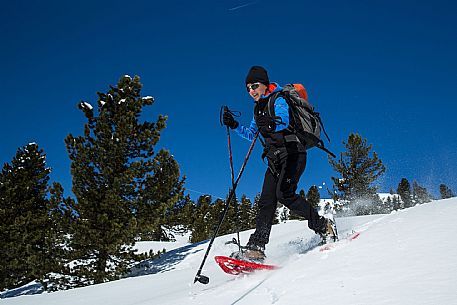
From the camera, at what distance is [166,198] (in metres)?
13.4

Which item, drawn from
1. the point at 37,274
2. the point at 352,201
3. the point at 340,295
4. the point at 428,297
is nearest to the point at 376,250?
the point at 340,295

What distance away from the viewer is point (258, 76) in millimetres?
4457

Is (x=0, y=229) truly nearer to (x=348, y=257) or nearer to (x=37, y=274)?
(x=37, y=274)

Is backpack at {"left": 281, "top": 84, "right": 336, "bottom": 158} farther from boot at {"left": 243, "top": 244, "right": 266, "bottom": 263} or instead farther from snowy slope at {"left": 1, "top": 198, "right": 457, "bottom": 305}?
boot at {"left": 243, "top": 244, "right": 266, "bottom": 263}

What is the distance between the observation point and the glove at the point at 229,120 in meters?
4.68

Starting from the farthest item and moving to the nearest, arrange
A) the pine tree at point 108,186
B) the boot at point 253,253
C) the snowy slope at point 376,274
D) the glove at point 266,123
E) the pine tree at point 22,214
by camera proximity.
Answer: the pine tree at point 22,214
the pine tree at point 108,186
the boot at point 253,253
the glove at point 266,123
the snowy slope at point 376,274

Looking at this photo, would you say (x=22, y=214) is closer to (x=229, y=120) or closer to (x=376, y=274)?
(x=229, y=120)

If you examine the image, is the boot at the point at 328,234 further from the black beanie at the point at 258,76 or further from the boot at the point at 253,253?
the black beanie at the point at 258,76

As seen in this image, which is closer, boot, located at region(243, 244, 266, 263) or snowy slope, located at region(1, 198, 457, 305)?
snowy slope, located at region(1, 198, 457, 305)

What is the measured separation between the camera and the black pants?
4.21m

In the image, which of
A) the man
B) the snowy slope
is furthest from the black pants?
the snowy slope

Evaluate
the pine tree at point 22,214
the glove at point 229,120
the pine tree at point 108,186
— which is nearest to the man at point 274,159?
the glove at point 229,120

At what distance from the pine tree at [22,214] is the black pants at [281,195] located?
13.8 m

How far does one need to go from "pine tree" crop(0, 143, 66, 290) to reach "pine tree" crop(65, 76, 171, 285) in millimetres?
4073
